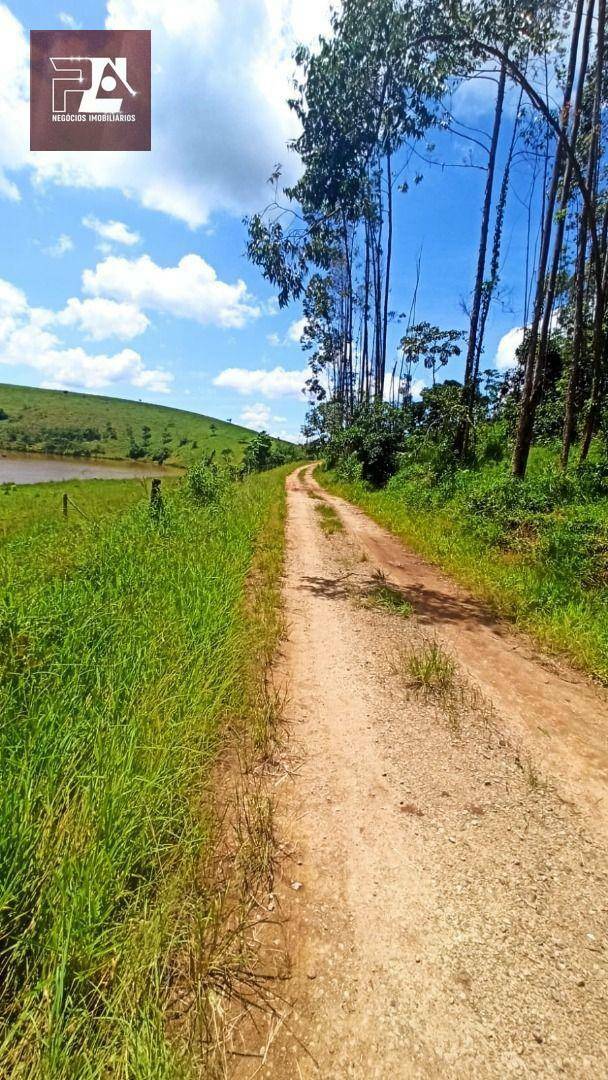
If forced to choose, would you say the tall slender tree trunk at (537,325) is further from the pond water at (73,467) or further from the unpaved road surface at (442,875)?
the pond water at (73,467)

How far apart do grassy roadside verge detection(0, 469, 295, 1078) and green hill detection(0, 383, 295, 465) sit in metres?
76.5

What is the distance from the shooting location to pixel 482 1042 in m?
1.53

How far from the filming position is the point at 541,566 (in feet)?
21.4

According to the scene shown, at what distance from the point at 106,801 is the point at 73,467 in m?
79.3

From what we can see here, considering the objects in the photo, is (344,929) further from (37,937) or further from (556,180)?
(556,180)

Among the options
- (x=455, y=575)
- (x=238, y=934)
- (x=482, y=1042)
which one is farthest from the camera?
(x=455, y=575)

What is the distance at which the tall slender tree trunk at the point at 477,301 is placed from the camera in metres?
12.5

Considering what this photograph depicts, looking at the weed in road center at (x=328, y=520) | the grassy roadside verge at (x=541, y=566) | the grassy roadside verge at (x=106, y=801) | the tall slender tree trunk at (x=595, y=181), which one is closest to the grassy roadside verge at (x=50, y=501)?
the weed in road center at (x=328, y=520)

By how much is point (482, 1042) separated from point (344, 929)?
0.61 metres

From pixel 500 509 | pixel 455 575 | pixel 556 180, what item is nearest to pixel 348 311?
pixel 556 180

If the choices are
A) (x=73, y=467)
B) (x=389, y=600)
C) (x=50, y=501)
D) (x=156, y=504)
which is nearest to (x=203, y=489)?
(x=156, y=504)

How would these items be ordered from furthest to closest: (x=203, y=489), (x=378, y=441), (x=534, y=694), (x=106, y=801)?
(x=378, y=441) < (x=203, y=489) < (x=534, y=694) < (x=106, y=801)

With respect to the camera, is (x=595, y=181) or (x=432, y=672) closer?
(x=432, y=672)

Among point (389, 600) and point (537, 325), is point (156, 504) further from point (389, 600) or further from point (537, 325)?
point (537, 325)
